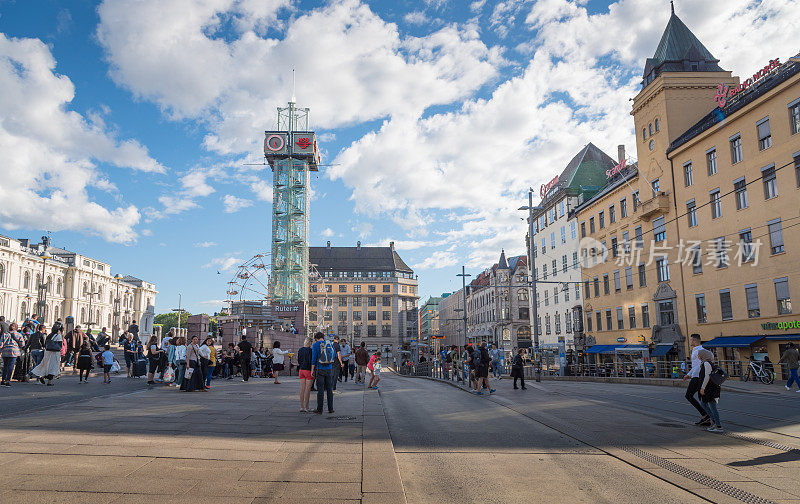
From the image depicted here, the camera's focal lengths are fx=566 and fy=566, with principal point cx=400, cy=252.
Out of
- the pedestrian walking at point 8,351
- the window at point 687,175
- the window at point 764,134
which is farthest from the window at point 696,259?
the pedestrian walking at point 8,351

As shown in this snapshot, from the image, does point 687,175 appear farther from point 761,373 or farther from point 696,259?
point 761,373

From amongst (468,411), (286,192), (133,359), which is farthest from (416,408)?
(286,192)

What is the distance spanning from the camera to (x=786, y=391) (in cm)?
2019

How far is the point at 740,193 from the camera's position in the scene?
31.2 metres

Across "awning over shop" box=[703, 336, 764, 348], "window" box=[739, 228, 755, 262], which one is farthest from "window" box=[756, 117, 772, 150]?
"awning over shop" box=[703, 336, 764, 348]

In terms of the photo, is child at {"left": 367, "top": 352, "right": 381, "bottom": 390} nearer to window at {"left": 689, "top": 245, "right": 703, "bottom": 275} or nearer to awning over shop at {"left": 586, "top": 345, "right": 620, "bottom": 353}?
window at {"left": 689, "top": 245, "right": 703, "bottom": 275}

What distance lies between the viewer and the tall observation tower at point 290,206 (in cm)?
7681

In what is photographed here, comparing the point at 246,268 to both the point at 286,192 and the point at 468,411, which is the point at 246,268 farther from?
the point at 468,411

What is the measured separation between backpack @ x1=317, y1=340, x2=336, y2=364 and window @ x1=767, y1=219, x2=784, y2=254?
86.3 feet

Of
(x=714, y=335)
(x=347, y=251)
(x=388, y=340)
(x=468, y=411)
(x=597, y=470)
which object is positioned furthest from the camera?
(x=347, y=251)

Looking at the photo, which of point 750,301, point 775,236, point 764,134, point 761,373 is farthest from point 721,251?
point 761,373

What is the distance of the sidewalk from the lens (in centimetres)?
520

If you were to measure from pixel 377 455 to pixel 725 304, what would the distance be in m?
31.8

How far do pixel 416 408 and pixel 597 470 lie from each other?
7.12 m
